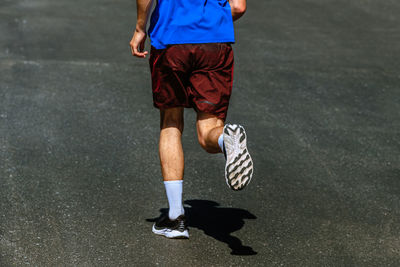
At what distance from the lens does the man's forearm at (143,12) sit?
4703 mm

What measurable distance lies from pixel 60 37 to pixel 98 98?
300cm

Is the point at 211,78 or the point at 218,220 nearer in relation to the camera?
the point at 211,78

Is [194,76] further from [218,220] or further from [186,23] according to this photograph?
[218,220]

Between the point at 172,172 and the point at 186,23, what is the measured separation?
95cm

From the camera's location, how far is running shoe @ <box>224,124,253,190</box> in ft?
14.2

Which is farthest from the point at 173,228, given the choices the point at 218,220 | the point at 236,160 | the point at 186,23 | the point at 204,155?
the point at 204,155

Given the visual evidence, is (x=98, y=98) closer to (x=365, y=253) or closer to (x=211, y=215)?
(x=211, y=215)

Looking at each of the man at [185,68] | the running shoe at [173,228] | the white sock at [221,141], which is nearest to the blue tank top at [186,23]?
the man at [185,68]

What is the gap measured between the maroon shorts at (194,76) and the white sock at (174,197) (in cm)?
49

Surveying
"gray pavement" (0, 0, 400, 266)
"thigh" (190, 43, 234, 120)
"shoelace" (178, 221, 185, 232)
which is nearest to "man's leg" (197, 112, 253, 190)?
"thigh" (190, 43, 234, 120)

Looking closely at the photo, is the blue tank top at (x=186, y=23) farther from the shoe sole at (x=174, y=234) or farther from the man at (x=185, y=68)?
the shoe sole at (x=174, y=234)

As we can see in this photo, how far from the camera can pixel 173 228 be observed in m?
4.88

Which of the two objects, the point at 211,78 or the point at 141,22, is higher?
the point at 141,22

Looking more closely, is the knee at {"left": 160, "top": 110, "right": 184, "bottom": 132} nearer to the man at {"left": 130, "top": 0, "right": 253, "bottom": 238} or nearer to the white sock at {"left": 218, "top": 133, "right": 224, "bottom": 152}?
the man at {"left": 130, "top": 0, "right": 253, "bottom": 238}
